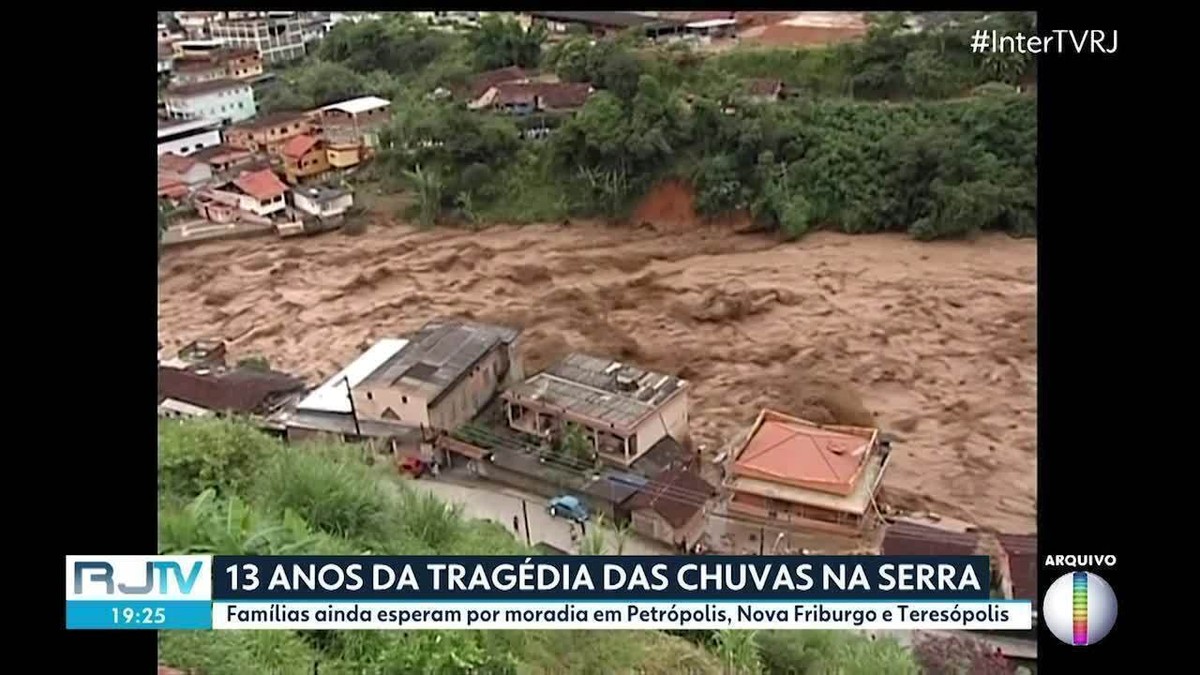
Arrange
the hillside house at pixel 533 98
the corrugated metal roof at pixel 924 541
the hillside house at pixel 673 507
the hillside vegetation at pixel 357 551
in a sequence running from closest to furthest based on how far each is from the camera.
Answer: the hillside vegetation at pixel 357 551, the corrugated metal roof at pixel 924 541, the hillside house at pixel 673 507, the hillside house at pixel 533 98

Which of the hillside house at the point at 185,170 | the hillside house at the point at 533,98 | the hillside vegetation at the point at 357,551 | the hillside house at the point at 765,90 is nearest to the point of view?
the hillside vegetation at the point at 357,551

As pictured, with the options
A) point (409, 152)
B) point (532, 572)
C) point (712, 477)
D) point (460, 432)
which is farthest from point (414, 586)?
point (409, 152)

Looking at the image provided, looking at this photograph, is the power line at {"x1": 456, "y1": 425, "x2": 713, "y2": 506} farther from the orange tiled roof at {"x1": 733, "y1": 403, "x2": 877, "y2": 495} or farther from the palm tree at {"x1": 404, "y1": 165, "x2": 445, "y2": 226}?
the palm tree at {"x1": 404, "y1": 165, "x2": 445, "y2": 226}

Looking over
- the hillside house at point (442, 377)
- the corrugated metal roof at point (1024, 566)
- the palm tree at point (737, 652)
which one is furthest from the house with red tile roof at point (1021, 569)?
the hillside house at point (442, 377)

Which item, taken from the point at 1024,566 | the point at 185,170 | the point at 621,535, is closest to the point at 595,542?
the point at 621,535

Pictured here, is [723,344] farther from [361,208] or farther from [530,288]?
[361,208]

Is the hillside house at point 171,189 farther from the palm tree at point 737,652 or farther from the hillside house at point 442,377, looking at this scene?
the palm tree at point 737,652
